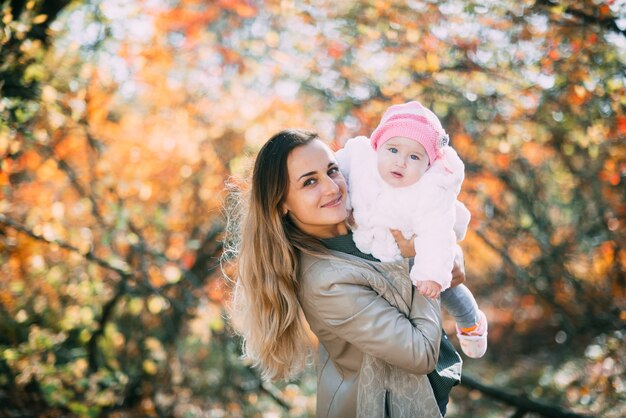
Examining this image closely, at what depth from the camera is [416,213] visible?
2.28m

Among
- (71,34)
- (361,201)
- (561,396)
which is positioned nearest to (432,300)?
(361,201)

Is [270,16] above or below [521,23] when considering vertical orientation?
below

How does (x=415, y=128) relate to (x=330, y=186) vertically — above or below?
above

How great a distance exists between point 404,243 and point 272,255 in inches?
19.9

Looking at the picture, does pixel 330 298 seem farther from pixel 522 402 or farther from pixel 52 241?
pixel 522 402

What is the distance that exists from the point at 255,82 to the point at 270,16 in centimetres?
81

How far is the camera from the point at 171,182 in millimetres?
5398

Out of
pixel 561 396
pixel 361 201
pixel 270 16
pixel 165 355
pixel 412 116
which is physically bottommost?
pixel 561 396

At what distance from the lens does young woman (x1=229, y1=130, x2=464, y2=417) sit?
227cm

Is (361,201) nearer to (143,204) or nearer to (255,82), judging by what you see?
(143,204)

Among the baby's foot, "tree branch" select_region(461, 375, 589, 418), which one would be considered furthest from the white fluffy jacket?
"tree branch" select_region(461, 375, 589, 418)

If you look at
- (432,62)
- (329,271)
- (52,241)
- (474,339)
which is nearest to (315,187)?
(329,271)

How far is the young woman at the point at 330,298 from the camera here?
2.27m

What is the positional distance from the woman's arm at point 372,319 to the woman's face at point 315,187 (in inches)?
7.3
